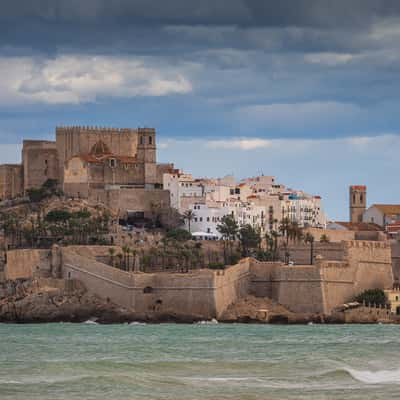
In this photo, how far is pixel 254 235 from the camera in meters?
81.6

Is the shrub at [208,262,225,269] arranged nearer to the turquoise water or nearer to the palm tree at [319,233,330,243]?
the palm tree at [319,233,330,243]

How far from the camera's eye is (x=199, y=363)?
149ft

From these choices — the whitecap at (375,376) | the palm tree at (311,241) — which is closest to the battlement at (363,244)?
the palm tree at (311,241)

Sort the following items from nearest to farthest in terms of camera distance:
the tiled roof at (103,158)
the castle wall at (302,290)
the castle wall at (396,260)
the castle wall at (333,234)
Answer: the castle wall at (302,290), the castle wall at (396,260), the castle wall at (333,234), the tiled roof at (103,158)

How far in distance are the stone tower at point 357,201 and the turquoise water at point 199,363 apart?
3908cm

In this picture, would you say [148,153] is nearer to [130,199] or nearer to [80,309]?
[130,199]

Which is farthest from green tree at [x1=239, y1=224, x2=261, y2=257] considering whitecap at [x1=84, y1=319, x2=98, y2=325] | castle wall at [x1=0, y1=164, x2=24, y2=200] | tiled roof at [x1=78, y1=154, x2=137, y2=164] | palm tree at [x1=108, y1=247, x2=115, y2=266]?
castle wall at [x1=0, y1=164, x2=24, y2=200]

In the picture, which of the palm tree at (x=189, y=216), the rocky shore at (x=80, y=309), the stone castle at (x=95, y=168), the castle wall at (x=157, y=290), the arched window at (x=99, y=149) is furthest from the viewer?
the arched window at (x=99, y=149)

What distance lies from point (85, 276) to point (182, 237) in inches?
477

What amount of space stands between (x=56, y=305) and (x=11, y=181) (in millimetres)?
22325

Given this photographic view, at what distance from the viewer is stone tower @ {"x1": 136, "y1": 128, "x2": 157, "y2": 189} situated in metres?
88.8

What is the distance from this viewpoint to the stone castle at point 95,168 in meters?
86.8

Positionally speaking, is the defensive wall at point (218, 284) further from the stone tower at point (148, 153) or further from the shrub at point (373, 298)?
the stone tower at point (148, 153)

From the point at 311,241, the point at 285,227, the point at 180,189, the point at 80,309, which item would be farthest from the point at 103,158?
the point at 80,309
